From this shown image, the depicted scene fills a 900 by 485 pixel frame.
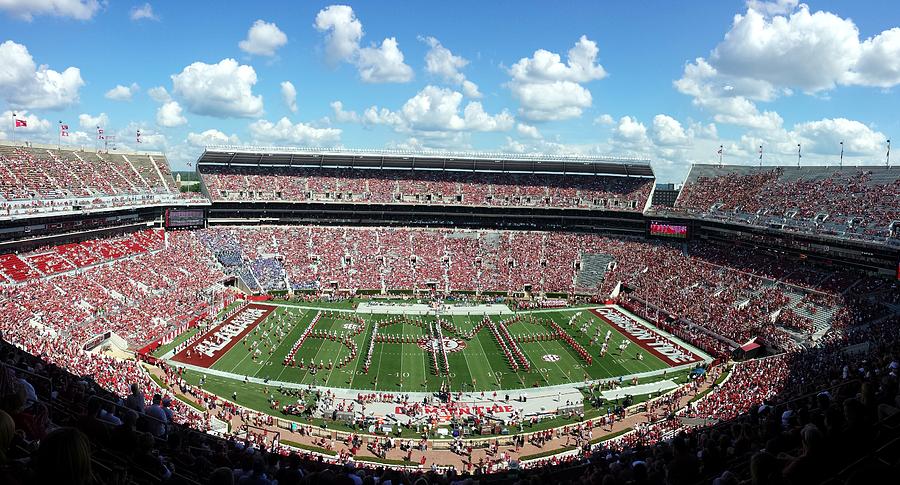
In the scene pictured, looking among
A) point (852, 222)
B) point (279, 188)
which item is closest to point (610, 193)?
point (852, 222)

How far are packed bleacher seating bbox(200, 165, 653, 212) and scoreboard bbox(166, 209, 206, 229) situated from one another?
12.5ft

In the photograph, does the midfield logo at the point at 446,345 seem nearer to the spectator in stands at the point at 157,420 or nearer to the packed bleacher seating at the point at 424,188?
the packed bleacher seating at the point at 424,188

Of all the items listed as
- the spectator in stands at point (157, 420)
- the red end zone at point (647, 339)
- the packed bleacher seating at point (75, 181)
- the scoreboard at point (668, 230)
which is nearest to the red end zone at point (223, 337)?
the packed bleacher seating at point (75, 181)

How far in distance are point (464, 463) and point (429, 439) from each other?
8.39ft

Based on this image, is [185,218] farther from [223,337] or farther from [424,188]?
[424,188]

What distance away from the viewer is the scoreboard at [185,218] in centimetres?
5397

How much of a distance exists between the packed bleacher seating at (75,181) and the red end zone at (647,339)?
134 ft

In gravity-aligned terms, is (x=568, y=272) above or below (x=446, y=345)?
above

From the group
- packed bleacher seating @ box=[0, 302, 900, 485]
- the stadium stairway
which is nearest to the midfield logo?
the stadium stairway

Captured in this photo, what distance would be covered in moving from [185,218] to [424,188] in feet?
83.1

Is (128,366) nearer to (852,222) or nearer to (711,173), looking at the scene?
(852,222)

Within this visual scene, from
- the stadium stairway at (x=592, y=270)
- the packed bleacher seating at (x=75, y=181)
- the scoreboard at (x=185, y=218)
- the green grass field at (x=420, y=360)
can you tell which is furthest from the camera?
the scoreboard at (x=185, y=218)

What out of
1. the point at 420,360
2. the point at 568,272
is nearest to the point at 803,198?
the point at 568,272

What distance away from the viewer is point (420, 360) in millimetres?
33375
